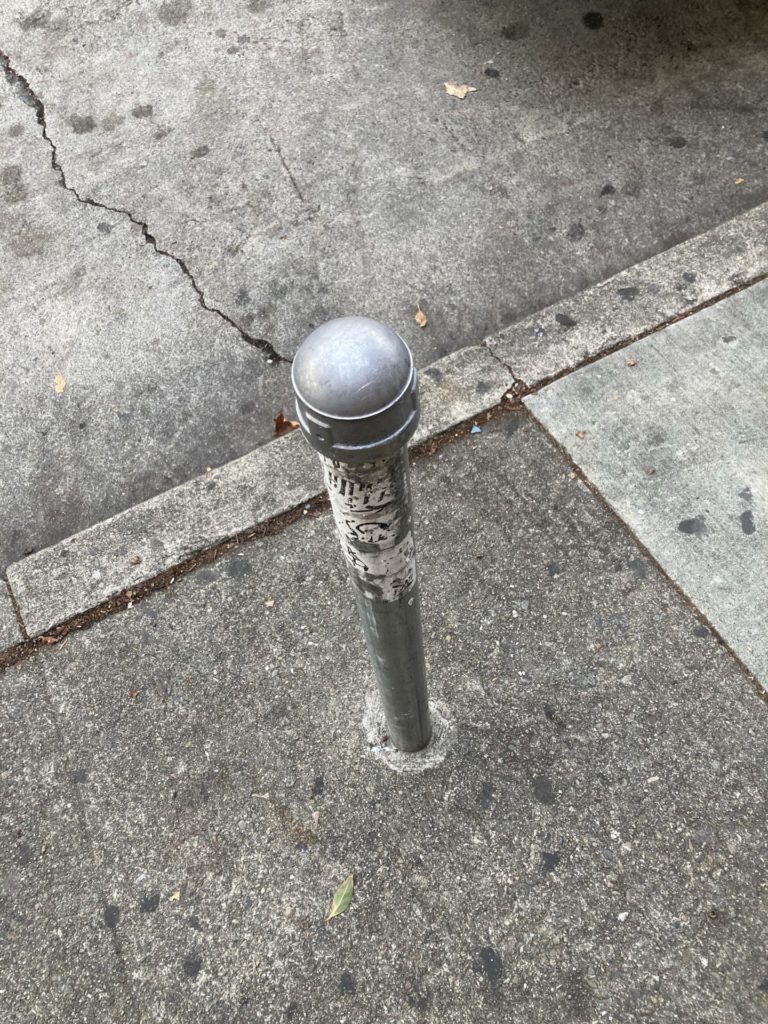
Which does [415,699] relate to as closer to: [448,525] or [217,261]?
[448,525]

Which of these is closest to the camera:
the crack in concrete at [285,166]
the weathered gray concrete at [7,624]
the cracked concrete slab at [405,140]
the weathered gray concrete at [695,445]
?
the weathered gray concrete at [695,445]

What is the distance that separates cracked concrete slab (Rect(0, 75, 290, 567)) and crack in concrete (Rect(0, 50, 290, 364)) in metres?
0.03

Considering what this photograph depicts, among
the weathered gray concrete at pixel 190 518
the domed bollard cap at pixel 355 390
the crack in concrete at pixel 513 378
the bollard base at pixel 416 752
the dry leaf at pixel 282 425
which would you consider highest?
the domed bollard cap at pixel 355 390

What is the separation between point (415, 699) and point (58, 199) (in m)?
3.56

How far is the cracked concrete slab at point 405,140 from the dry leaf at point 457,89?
0.05 meters

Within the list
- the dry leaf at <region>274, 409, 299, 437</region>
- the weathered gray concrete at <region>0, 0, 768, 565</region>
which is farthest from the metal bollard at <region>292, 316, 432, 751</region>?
the weathered gray concrete at <region>0, 0, 768, 565</region>

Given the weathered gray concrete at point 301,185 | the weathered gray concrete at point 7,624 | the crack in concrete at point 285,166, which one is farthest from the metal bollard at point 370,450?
the crack in concrete at point 285,166

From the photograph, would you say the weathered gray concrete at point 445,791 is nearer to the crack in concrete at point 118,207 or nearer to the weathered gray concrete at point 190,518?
the weathered gray concrete at point 190,518

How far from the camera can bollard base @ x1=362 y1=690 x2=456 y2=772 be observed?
2305mm

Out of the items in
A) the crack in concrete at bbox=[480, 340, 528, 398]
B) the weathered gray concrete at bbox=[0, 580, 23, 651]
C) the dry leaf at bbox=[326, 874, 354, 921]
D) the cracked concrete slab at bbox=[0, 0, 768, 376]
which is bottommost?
the dry leaf at bbox=[326, 874, 354, 921]

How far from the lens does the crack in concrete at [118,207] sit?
3.51 meters

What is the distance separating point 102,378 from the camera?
349 centimetres

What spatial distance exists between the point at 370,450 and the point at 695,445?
1952 millimetres

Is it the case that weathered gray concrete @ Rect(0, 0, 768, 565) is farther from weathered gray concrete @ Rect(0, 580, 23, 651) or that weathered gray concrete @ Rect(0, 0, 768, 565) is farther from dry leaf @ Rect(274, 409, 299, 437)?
weathered gray concrete @ Rect(0, 580, 23, 651)
